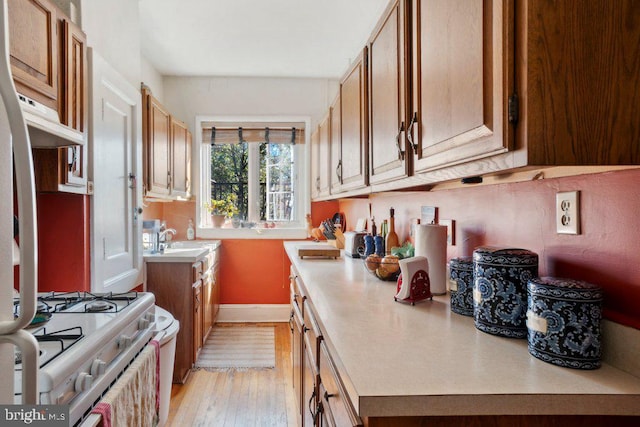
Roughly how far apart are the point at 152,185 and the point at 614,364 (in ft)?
9.35

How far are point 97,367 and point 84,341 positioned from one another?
0.27ft

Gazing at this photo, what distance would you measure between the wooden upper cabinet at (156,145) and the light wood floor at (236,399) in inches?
56.8

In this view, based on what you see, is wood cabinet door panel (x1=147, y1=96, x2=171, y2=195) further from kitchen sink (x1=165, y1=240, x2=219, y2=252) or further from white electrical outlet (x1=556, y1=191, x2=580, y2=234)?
white electrical outlet (x1=556, y1=191, x2=580, y2=234)

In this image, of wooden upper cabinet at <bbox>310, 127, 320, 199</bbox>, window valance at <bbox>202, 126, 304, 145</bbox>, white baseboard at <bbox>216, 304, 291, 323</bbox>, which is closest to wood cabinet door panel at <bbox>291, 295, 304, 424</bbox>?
wooden upper cabinet at <bbox>310, 127, 320, 199</bbox>

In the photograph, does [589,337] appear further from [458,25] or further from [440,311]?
[458,25]

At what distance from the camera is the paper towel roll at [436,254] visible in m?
1.53

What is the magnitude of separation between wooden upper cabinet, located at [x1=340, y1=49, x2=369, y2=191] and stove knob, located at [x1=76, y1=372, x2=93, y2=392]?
136cm

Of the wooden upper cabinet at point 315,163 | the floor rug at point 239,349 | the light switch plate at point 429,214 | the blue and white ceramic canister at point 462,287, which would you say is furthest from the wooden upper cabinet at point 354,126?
the floor rug at point 239,349

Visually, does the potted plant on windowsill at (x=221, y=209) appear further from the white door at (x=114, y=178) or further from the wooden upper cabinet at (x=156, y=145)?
the white door at (x=114, y=178)

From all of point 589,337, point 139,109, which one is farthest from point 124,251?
point 589,337

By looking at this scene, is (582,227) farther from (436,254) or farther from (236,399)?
(236,399)

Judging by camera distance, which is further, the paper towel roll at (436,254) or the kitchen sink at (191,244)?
the kitchen sink at (191,244)

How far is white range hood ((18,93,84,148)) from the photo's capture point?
1221mm

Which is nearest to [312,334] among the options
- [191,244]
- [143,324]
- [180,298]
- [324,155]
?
[143,324]
